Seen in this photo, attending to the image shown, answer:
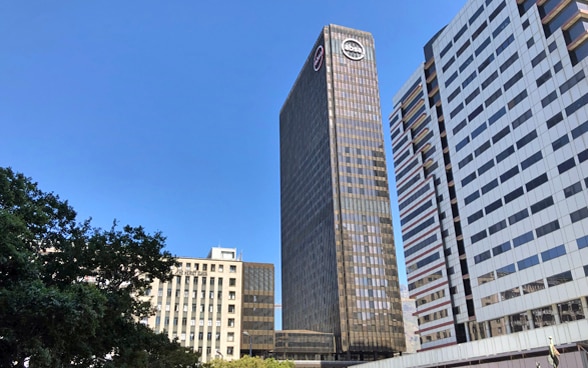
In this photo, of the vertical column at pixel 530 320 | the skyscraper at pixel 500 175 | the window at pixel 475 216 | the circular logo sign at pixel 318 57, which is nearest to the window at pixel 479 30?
the skyscraper at pixel 500 175

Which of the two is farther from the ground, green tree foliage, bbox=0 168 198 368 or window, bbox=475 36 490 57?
window, bbox=475 36 490 57

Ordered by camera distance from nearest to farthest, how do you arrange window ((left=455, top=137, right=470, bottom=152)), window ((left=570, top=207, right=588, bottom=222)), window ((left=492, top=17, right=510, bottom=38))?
window ((left=570, top=207, right=588, bottom=222)) → window ((left=492, top=17, right=510, bottom=38)) → window ((left=455, top=137, right=470, bottom=152))

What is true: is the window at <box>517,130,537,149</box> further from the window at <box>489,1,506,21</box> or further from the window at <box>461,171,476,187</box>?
the window at <box>489,1,506,21</box>

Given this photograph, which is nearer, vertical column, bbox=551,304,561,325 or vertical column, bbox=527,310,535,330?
vertical column, bbox=551,304,561,325

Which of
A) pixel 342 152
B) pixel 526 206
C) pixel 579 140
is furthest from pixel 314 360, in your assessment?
pixel 579 140

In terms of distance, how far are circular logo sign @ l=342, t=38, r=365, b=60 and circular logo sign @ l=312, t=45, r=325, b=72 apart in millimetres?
7751

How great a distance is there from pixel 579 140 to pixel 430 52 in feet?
147

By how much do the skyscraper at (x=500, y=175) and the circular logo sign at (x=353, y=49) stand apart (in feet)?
233

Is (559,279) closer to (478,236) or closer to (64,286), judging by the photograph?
(478,236)

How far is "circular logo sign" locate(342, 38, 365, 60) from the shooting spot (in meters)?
174

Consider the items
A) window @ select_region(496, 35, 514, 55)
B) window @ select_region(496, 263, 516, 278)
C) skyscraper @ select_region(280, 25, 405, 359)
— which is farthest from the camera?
skyscraper @ select_region(280, 25, 405, 359)

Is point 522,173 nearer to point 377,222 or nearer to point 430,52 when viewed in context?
point 430,52

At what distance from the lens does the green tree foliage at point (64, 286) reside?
23594 millimetres

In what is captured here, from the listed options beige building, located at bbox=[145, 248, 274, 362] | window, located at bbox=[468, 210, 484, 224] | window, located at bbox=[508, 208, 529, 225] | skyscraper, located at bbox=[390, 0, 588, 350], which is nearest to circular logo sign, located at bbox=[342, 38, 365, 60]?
skyscraper, located at bbox=[390, 0, 588, 350]
